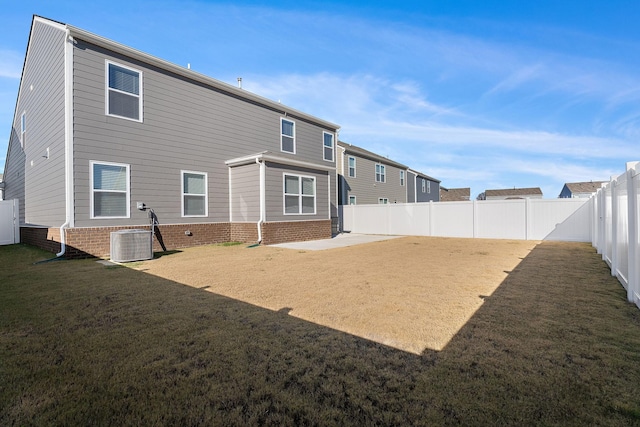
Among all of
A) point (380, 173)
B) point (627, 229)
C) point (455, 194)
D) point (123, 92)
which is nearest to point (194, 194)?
point (123, 92)

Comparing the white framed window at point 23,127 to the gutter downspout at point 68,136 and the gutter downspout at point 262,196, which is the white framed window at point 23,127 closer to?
the gutter downspout at point 68,136

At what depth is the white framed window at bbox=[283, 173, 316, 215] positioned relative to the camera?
12711mm

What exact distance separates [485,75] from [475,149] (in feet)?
44.1

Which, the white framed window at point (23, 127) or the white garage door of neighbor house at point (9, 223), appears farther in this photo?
the white framed window at point (23, 127)

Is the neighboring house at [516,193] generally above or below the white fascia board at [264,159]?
above

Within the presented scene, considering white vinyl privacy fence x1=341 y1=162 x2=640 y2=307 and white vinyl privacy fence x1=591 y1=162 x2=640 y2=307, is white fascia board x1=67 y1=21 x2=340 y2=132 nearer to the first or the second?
white vinyl privacy fence x1=341 y1=162 x2=640 y2=307

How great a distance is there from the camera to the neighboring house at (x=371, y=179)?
822 inches

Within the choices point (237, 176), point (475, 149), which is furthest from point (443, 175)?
point (237, 176)

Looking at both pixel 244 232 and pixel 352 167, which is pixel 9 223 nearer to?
pixel 244 232

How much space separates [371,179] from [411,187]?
816cm

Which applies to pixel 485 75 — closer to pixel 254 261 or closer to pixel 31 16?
pixel 254 261

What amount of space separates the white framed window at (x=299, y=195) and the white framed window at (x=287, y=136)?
265cm

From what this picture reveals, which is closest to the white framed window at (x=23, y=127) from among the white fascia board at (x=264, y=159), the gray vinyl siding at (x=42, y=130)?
the gray vinyl siding at (x=42, y=130)

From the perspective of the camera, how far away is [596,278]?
18.6 ft
